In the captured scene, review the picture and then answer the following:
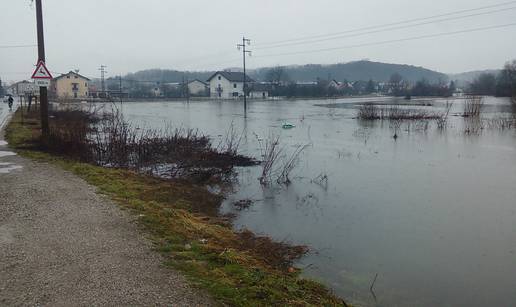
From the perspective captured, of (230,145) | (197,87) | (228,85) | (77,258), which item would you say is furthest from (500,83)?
(77,258)

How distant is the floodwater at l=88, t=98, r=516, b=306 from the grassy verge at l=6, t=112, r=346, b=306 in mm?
717

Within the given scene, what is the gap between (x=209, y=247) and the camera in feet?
22.3

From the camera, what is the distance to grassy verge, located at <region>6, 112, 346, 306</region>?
534 centimetres

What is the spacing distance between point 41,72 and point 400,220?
11996mm

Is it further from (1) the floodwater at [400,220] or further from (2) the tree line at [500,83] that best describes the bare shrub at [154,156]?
(2) the tree line at [500,83]

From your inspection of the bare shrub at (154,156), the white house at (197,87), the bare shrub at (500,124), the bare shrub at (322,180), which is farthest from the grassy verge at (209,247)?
the white house at (197,87)

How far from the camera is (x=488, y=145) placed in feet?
75.5

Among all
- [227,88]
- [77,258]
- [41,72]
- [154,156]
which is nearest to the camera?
[77,258]

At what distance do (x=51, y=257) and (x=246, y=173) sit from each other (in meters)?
10.2

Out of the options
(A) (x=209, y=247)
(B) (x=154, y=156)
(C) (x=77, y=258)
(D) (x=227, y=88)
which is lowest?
(A) (x=209, y=247)

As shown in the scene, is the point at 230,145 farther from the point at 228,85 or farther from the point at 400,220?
the point at 228,85

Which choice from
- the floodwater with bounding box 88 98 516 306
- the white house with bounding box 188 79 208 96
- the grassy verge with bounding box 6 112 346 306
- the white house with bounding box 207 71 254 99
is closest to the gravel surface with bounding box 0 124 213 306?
the grassy verge with bounding box 6 112 346 306

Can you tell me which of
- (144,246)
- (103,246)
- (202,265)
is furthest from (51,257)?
(202,265)

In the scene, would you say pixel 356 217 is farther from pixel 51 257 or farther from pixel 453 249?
pixel 51 257
